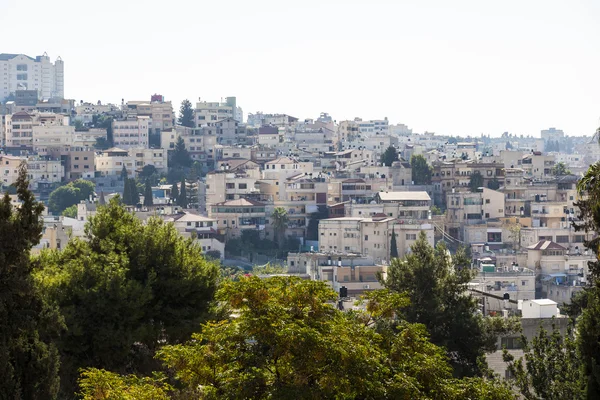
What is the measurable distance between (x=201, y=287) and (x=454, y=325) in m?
5.51

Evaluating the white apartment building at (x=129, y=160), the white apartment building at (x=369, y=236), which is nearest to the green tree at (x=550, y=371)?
the white apartment building at (x=369, y=236)

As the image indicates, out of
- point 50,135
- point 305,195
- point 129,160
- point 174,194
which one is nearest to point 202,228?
point 305,195

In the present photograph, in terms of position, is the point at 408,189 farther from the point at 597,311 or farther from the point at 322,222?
the point at 597,311

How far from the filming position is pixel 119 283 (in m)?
23.8

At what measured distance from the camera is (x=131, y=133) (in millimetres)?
121312

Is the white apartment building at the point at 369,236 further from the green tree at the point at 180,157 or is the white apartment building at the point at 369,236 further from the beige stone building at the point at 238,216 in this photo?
the green tree at the point at 180,157

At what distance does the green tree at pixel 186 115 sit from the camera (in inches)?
5162

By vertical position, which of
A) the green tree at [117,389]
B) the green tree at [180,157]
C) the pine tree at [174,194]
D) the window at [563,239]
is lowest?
the window at [563,239]

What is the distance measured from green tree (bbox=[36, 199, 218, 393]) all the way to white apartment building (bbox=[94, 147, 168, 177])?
3186 inches

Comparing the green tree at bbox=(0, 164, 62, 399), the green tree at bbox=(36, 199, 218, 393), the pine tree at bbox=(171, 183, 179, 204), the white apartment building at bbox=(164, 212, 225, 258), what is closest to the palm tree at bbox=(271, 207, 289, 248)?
the white apartment building at bbox=(164, 212, 225, 258)

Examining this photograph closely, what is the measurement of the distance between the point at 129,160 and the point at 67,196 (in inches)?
479

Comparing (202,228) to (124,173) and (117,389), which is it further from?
(117,389)

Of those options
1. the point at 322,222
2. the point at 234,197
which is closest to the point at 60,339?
the point at 322,222

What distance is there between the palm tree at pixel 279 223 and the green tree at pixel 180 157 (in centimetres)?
3000
